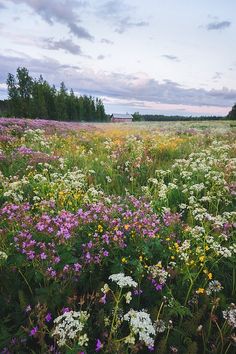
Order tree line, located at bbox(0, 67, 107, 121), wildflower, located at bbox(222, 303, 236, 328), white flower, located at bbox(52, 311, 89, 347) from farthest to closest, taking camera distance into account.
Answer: tree line, located at bbox(0, 67, 107, 121), wildflower, located at bbox(222, 303, 236, 328), white flower, located at bbox(52, 311, 89, 347)

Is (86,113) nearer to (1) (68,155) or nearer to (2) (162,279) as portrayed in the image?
(1) (68,155)

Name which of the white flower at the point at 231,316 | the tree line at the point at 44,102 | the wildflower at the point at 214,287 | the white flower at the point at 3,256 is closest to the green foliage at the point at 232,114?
the tree line at the point at 44,102

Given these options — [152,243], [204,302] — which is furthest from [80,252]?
[204,302]

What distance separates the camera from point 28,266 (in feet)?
10.9

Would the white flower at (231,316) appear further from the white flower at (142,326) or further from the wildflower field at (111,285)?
the white flower at (142,326)

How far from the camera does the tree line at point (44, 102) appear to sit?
6122 cm

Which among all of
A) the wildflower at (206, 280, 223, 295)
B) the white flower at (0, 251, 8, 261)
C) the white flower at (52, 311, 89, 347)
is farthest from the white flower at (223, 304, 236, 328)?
the white flower at (0, 251, 8, 261)

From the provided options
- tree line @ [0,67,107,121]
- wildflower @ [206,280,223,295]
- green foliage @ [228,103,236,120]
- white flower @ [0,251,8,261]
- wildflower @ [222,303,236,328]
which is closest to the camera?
wildflower @ [222,303,236,328]

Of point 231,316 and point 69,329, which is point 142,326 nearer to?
point 69,329

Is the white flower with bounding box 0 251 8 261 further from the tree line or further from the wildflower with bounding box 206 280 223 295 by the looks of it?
the tree line

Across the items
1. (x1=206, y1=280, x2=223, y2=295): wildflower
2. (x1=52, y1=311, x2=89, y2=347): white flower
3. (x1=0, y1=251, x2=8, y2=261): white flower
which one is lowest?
(x1=206, y1=280, x2=223, y2=295): wildflower

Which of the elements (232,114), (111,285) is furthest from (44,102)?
(111,285)

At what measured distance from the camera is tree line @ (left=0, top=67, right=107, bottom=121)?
61.2 meters

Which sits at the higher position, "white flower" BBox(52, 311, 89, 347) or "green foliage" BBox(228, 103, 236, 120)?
"green foliage" BBox(228, 103, 236, 120)
